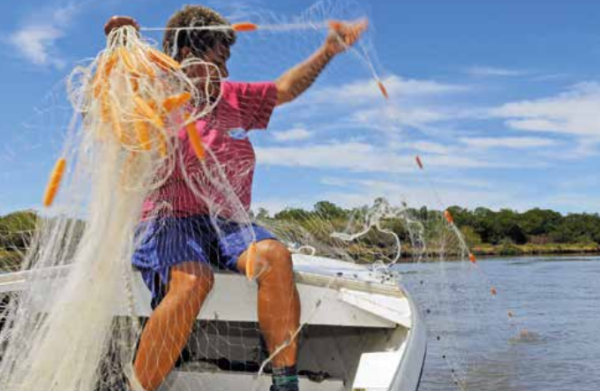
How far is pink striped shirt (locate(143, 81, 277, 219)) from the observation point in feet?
10.1

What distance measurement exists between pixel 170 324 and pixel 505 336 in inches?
308

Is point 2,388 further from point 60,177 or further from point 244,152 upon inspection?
point 244,152

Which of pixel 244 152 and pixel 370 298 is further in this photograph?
pixel 370 298

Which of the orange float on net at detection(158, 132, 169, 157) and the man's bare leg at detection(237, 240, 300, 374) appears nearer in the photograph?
the orange float on net at detection(158, 132, 169, 157)

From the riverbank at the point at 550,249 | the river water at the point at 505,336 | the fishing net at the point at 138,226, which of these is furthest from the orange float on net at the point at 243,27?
the riverbank at the point at 550,249

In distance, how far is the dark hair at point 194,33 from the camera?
3152mm

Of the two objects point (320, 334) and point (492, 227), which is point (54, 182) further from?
point (492, 227)

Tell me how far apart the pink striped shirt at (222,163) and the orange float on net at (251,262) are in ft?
0.56

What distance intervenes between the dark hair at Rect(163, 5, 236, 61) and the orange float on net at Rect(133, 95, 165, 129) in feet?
1.57

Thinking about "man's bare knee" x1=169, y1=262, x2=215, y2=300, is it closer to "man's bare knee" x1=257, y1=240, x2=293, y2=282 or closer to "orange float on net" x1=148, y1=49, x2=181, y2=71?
"man's bare knee" x1=257, y1=240, x2=293, y2=282

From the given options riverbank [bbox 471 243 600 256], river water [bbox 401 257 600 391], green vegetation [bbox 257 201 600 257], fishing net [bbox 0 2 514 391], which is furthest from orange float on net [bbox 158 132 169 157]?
riverbank [bbox 471 243 600 256]

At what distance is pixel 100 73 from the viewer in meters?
2.89

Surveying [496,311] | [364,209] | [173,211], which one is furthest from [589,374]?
[173,211]

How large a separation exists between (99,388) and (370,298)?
1575mm
